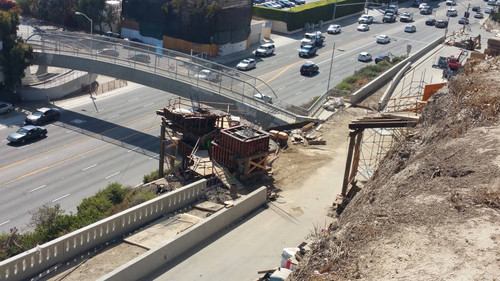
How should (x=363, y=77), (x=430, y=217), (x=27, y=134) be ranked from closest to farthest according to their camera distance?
1. (x=430, y=217)
2. (x=27, y=134)
3. (x=363, y=77)

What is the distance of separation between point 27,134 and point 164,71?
1186cm

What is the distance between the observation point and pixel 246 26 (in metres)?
74.6

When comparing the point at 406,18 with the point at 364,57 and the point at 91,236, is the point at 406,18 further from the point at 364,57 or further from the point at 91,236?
the point at 91,236

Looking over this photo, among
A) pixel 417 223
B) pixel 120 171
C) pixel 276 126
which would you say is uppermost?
pixel 417 223

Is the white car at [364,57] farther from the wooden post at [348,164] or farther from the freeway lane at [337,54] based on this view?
the wooden post at [348,164]

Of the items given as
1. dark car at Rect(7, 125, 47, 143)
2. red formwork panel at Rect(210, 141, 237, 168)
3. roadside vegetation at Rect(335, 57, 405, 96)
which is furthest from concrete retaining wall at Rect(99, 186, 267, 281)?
roadside vegetation at Rect(335, 57, 405, 96)

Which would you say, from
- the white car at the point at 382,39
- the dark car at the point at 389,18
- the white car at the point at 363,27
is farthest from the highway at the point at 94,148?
the dark car at the point at 389,18

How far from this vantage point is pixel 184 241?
67.6ft

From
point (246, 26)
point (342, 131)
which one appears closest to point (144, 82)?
point (342, 131)

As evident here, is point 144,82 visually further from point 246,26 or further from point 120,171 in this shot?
point 246,26

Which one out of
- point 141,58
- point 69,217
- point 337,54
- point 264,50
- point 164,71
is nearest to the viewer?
point 69,217

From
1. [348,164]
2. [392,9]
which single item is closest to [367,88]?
[348,164]

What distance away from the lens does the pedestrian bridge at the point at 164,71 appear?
41.4 meters

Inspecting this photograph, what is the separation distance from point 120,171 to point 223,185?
16543 millimetres
